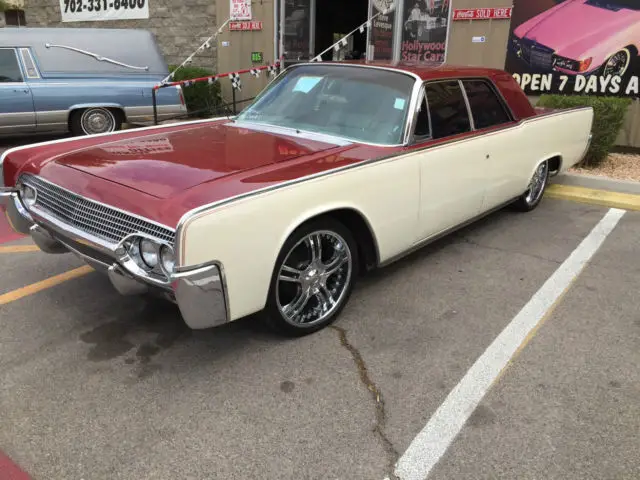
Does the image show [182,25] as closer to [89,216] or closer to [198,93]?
[198,93]

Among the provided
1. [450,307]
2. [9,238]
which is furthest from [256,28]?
[450,307]

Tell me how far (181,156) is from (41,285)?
5.19 ft

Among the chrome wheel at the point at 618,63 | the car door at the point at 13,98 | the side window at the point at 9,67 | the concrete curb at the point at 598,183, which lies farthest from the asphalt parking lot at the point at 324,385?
the chrome wheel at the point at 618,63

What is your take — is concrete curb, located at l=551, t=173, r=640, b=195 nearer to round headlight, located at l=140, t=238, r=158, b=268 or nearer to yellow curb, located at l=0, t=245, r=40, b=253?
round headlight, located at l=140, t=238, r=158, b=268

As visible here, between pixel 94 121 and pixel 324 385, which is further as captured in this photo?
pixel 94 121

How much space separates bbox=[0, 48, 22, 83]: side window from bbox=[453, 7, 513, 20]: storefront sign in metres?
7.05

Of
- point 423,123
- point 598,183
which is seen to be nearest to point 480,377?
point 423,123

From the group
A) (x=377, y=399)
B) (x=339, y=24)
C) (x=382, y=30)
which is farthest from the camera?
(x=339, y=24)

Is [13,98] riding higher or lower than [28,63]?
lower

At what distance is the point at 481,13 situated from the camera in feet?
29.9

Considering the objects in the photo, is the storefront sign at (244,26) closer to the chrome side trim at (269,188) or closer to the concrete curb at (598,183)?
the concrete curb at (598,183)

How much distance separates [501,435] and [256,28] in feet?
35.8

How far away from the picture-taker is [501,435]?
99.0 inches

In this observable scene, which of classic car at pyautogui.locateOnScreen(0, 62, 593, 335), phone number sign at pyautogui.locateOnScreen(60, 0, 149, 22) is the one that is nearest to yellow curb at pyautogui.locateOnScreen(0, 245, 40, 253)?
classic car at pyautogui.locateOnScreen(0, 62, 593, 335)
